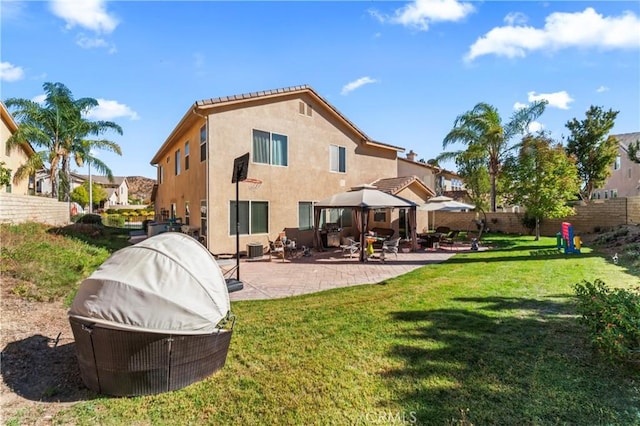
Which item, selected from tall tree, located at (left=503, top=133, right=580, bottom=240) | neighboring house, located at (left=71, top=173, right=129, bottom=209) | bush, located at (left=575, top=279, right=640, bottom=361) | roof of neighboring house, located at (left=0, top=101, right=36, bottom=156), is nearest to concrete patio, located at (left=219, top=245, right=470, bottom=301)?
bush, located at (left=575, top=279, right=640, bottom=361)

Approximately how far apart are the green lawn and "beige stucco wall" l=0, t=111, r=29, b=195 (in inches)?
916

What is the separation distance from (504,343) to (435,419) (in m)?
2.19

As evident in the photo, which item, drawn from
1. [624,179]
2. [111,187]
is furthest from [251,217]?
[111,187]

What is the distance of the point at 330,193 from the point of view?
681 inches

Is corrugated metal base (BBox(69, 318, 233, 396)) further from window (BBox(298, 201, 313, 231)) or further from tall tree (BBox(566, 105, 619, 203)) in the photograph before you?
tall tree (BBox(566, 105, 619, 203))

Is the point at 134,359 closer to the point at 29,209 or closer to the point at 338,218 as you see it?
the point at 338,218

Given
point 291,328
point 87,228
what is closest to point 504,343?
point 291,328

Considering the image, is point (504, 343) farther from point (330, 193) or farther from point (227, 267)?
point (330, 193)

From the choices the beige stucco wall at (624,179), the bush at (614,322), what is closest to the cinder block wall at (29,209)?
the bush at (614,322)

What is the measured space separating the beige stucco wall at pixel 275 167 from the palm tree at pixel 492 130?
33.0 ft

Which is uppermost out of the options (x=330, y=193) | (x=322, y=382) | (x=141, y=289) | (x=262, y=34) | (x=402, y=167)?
(x=262, y=34)

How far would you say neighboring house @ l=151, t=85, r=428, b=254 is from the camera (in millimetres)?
13305

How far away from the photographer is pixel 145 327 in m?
3.53

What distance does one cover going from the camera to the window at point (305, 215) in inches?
633
